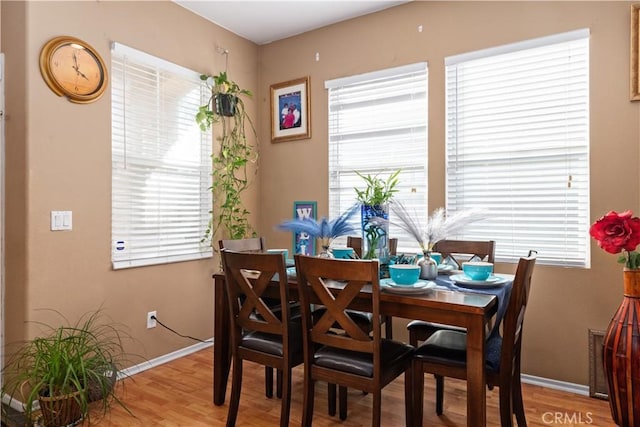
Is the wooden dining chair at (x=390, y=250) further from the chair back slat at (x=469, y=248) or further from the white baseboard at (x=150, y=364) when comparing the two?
the white baseboard at (x=150, y=364)

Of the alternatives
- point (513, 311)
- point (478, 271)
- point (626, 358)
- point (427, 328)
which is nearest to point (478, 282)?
point (478, 271)

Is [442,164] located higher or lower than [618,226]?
higher

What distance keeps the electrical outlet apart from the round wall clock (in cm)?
153

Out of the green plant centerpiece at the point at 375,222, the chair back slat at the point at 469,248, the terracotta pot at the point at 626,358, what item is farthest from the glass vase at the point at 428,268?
the terracotta pot at the point at 626,358

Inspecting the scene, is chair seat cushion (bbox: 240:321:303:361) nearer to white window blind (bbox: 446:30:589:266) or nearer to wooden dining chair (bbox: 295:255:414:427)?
wooden dining chair (bbox: 295:255:414:427)

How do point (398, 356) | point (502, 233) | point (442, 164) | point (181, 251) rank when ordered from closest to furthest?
point (398, 356) → point (502, 233) → point (442, 164) → point (181, 251)

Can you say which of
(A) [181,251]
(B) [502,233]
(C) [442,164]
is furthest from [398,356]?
(A) [181,251]

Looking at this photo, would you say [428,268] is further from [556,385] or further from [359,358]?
[556,385]

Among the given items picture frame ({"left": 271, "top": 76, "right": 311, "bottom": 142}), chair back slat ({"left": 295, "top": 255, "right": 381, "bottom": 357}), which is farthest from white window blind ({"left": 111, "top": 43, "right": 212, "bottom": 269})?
chair back slat ({"left": 295, "top": 255, "right": 381, "bottom": 357})

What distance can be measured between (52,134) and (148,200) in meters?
0.76

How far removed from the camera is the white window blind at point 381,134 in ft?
10.4

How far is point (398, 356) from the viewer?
6.26 feet

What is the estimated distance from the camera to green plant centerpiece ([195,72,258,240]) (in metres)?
3.48

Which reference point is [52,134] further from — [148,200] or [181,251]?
[181,251]
